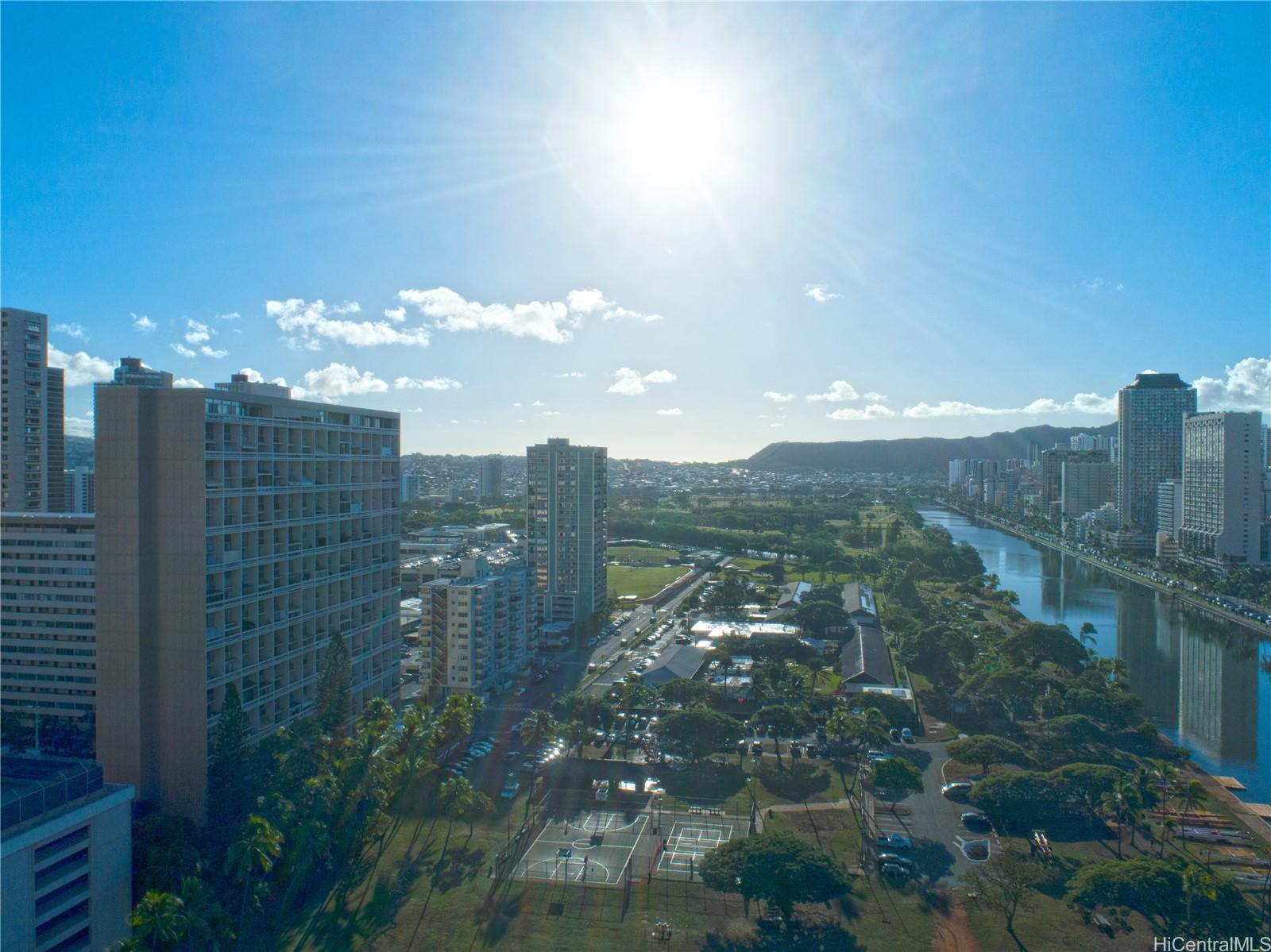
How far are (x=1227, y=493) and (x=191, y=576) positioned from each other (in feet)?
91.2

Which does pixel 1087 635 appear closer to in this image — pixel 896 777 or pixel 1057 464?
pixel 896 777

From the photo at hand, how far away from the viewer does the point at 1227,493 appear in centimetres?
2362

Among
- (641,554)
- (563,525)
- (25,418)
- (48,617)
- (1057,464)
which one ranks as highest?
(25,418)

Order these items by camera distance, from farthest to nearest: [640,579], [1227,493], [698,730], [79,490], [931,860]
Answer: [1227,493] < [640,579] < [79,490] < [698,730] < [931,860]

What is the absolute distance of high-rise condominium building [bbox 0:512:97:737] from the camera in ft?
31.2

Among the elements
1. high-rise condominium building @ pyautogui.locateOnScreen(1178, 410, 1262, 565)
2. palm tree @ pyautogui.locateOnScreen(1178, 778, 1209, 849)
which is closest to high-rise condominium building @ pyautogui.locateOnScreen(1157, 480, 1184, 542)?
high-rise condominium building @ pyautogui.locateOnScreen(1178, 410, 1262, 565)

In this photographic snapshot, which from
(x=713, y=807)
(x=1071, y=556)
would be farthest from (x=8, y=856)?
(x=1071, y=556)

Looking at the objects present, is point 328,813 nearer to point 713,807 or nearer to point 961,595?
point 713,807

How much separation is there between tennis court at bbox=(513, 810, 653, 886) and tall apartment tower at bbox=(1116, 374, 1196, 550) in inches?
1219

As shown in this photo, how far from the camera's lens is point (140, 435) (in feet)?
20.3

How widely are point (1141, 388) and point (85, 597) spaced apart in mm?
37515

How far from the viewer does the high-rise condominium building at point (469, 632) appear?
11.4 meters

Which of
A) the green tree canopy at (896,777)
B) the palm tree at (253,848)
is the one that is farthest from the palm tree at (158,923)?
the green tree canopy at (896,777)
